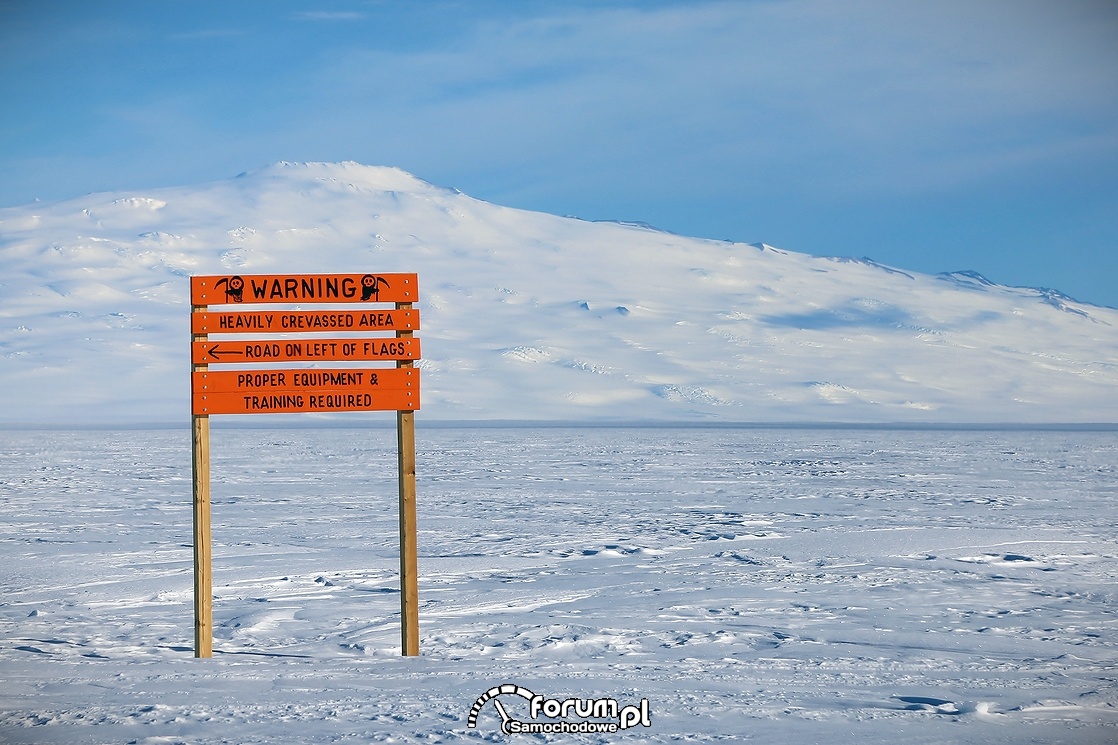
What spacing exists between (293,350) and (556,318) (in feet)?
276

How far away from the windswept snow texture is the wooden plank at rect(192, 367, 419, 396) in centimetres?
168

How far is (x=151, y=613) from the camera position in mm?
7953

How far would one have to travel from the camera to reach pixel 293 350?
6.96m

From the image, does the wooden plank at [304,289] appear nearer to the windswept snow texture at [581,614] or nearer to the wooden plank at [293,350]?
the wooden plank at [293,350]

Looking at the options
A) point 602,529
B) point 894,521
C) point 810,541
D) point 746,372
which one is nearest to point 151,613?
point 602,529

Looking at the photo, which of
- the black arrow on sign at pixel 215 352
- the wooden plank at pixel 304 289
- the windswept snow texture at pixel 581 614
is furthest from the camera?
the black arrow on sign at pixel 215 352

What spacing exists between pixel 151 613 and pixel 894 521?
8.44m

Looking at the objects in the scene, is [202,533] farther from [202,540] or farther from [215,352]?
[215,352]

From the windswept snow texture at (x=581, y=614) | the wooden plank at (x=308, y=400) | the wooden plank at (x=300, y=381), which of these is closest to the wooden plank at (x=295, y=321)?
the wooden plank at (x=300, y=381)

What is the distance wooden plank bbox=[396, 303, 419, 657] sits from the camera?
669cm

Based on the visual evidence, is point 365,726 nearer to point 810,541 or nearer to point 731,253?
point 810,541

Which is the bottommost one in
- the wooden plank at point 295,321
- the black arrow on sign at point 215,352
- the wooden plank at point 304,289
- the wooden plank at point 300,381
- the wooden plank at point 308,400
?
the wooden plank at point 308,400

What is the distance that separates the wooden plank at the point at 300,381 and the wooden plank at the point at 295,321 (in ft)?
0.91

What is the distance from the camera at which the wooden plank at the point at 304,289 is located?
685cm
